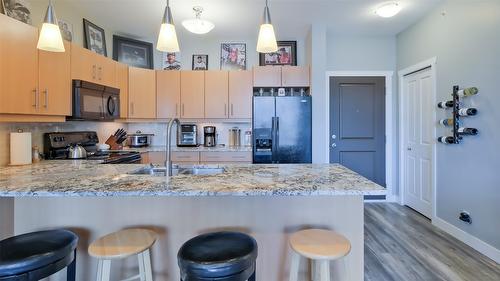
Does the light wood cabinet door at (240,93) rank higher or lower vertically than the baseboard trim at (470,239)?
higher

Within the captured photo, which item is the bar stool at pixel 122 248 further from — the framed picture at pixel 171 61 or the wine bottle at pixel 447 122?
the framed picture at pixel 171 61

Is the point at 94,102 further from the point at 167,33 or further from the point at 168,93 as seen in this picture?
the point at 167,33

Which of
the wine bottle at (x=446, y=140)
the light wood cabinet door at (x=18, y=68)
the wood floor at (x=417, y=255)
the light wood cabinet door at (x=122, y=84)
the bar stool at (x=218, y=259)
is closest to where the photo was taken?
the bar stool at (x=218, y=259)

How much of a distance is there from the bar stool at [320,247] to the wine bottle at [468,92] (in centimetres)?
230

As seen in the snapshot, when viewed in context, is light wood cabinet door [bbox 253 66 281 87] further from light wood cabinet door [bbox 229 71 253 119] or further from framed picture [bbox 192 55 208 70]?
framed picture [bbox 192 55 208 70]

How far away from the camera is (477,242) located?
2703 millimetres

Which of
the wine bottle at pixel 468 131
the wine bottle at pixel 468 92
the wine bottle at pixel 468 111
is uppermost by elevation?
the wine bottle at pixel 468 92

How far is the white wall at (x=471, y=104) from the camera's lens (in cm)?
253

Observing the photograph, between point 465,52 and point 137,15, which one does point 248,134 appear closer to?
point 137,15

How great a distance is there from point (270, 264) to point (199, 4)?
110 inches

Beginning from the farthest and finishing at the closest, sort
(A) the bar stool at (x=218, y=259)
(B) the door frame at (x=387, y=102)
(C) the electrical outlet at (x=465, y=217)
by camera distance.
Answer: (B) the door frame at (x=387, y=102)
(C) the electrical outlet at (x=465, y=217)
(A) the bar stool at (x=218, y=259)

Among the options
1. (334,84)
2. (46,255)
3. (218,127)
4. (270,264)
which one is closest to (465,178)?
(334,84)

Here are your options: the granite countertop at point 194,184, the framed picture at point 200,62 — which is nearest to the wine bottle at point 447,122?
the granite countertop at point 194,184

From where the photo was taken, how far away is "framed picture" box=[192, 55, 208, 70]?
14.8ft
